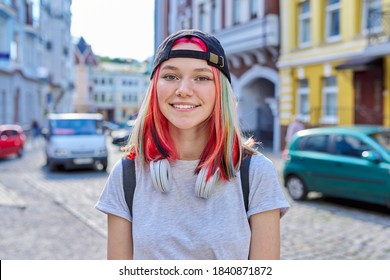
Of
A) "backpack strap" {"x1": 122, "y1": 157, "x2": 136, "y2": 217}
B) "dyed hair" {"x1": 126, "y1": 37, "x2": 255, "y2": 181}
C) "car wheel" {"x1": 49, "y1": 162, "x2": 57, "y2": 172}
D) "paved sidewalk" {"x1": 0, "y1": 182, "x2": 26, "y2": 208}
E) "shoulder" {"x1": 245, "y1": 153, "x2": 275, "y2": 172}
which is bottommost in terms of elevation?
"paved sidewalk" {"x1": 0, "y1": 182, "x2": 26, "y2": 208}

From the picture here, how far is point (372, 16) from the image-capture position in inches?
488

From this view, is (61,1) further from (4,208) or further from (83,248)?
(4,208)

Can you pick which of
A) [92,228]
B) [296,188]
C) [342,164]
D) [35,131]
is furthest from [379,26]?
[35,131]

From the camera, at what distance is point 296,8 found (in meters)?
15.5

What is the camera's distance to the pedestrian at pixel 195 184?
133 centimetres

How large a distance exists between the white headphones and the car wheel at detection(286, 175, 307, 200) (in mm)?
6463

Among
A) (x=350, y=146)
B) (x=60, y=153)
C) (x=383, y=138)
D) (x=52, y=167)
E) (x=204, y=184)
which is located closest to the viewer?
(x=204, y=184)

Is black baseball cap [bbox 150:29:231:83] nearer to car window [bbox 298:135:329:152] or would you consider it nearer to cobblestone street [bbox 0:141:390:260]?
cobblestone street [bbox 0:141:390:260]

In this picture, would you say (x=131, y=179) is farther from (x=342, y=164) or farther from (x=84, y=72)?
(x=342, y=164)

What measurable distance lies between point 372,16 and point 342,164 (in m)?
6.74

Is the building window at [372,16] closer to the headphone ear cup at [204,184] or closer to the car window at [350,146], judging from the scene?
the car window at [350,146]

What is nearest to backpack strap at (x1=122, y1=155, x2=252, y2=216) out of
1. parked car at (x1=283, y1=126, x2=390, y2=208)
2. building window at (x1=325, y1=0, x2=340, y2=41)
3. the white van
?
parked car at (x1=283, y1=126, x2=390, y2=208)

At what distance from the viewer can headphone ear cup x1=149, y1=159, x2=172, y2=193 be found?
131 cm
